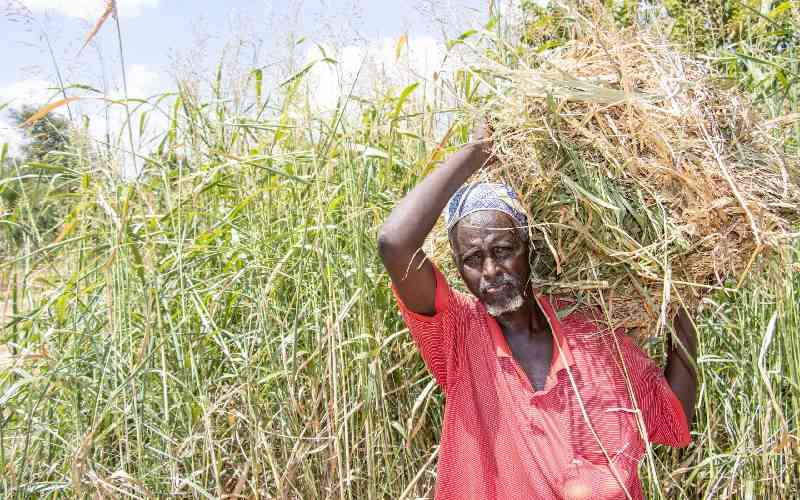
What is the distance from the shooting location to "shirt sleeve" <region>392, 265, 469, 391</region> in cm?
158

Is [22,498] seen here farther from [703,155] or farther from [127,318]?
[703,155]

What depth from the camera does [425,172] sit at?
6.14 feet

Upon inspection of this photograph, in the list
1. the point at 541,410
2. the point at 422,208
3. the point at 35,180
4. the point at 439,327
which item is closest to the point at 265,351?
the point at 439,327

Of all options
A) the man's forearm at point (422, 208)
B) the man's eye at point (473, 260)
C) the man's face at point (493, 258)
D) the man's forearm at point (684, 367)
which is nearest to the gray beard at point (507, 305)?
the man's face at point (493, 258)

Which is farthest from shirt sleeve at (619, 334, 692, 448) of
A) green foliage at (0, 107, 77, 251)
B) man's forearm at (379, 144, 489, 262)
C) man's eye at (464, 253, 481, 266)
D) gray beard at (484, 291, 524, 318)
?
green foliage at (0, 107, 77, 251)

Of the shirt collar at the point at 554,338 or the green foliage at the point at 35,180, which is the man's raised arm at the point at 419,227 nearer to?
the shirt collar at the point at 554,338

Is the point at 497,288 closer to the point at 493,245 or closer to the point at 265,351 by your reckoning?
the point at 493,245

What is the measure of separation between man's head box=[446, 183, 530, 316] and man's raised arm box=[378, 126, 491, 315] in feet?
0.22

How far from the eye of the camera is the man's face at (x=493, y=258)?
1.52m

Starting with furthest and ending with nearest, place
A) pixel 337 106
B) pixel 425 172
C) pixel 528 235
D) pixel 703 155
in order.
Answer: pixel 425 172
pixel 337 106
pixel 528 235
pixel 703 155

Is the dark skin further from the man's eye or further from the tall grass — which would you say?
the tall grass

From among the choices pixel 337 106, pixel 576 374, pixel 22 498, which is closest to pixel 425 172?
pixel 337 106

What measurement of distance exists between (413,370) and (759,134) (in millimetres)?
1070

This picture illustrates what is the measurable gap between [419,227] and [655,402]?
0.70 metres
